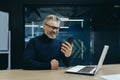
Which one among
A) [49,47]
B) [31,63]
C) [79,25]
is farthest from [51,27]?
[79,25]

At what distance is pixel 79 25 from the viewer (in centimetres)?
494

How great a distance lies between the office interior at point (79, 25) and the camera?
4711 millimetres

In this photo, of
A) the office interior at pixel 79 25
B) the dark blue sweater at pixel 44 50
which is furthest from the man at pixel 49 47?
the office interior at pixel 79 25

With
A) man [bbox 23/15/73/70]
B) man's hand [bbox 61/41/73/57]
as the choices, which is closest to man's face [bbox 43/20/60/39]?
man [bbox 23/15/73/70]

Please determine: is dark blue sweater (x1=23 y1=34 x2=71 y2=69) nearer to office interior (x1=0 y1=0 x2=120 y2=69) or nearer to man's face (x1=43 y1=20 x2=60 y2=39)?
man's face (x1=43 y1=20 x2=60 y2=39)

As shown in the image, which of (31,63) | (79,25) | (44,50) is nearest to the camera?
(31,63)

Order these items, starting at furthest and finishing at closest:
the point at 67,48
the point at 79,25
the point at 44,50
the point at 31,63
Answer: the point at 79,25 → the point at 44,50 → the point at 67,48 → the point at 31,63

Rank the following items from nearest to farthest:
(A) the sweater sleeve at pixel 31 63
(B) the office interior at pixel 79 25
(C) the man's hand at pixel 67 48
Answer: (A) the sweater sleeve at pixel 31 63 → (C) the man's hand at pixel 67 48 → (B) the office interior at pixel 79 25

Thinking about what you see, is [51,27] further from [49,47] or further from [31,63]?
[31,63]

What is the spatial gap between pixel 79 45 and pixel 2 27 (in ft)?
5.61

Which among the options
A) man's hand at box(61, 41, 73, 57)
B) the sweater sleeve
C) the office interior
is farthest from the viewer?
the office interior

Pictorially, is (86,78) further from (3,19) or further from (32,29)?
(32,29)

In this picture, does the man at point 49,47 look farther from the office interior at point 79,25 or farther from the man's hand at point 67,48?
the office interior at point 79,25

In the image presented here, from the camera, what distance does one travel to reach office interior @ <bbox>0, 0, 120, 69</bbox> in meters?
4.71
